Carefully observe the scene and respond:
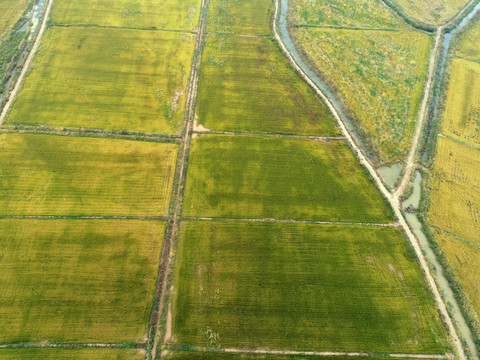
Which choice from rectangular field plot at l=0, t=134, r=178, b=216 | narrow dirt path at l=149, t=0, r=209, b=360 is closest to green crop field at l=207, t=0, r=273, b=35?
narrow dirt path at l=149, t=0, r=209, b=360

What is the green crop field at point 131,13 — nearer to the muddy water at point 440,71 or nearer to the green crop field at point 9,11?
the green crop field at point 9,11

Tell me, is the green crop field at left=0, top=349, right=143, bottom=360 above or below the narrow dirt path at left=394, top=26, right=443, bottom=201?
below

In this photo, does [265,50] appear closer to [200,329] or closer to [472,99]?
[472,99]

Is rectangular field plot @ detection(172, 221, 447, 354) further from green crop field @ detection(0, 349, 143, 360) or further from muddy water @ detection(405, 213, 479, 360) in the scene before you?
green crop field @ detection(0, 349, 143, 360)

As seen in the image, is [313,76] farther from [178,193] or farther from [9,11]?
[9,11]

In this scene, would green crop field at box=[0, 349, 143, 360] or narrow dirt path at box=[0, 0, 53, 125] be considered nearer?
green crop field at box=[0, 349, 143, 360]

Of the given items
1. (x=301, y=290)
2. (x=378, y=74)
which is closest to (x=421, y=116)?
(x=378, y=74)
